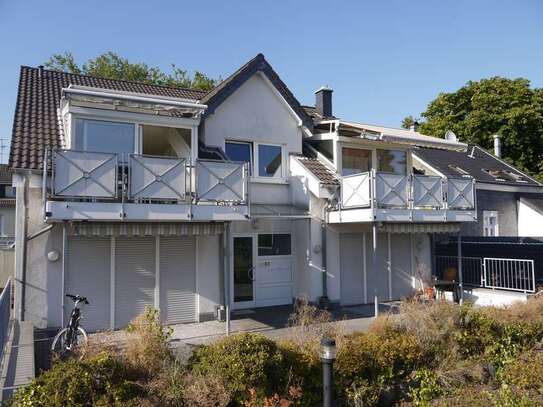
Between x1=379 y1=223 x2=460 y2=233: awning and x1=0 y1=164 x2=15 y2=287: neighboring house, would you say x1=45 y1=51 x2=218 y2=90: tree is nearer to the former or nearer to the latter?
x1=0 y1=164 x2=15 y2=287: neighboring house

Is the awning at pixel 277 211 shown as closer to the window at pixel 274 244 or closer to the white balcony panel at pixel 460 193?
the window at pixel 274 244

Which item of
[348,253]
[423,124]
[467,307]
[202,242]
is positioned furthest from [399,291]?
[423,124]

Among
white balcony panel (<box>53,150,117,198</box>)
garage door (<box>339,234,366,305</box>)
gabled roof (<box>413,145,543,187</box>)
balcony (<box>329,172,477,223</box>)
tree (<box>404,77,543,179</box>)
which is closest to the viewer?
white balcony panel (<box>53,150,117,198</box>)

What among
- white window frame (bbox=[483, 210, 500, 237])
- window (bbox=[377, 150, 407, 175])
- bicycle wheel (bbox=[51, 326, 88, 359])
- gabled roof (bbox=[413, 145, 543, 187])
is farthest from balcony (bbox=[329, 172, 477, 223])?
bicycle wheel (bbox=[51, 326, 88, 359])

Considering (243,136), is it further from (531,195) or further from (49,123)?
(531,195)

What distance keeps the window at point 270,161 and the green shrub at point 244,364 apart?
9191mm

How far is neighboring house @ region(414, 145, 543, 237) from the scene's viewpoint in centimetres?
2214

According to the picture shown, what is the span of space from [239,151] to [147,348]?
31.6 feet

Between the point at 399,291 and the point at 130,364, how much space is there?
13.4 meters

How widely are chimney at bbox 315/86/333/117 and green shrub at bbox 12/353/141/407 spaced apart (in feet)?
52.3

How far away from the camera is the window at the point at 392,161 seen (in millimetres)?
→ 18572

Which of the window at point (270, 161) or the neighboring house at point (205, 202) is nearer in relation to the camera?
the neighboring house at point (205, 202)

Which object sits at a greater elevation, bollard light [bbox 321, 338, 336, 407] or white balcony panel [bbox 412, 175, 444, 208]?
white balcony panel [bbox 412, 175, 444, 208]

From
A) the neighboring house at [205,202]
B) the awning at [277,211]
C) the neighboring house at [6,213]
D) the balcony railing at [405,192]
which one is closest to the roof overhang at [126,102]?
the neighboring house at [205,202]
